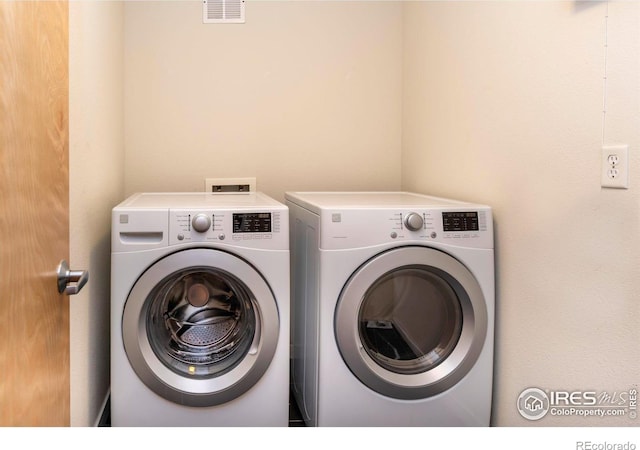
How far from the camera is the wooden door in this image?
95 cm

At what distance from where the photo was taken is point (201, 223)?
1.90 metres

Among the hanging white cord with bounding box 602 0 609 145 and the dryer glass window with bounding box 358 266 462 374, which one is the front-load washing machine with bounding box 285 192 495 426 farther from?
the hanging white cord with bounding box 602 0 609 145

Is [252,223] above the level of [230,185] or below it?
below

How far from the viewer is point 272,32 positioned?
2842 millimetres

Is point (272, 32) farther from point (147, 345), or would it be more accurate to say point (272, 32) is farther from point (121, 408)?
point (121, 408)

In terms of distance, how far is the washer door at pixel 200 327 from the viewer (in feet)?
6.25

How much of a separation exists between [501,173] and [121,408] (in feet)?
4.70

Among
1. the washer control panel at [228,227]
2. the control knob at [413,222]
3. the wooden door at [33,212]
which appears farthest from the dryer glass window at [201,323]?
the wooden door at [33,212]

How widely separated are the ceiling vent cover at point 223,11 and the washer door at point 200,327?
1.36 metres

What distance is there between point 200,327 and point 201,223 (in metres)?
0.39

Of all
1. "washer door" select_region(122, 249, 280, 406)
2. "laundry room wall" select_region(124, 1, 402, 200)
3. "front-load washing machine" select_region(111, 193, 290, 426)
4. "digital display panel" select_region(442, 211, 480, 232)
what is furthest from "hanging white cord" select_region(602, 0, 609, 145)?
"laundry room wall" select_region(124, 1, 402, 200)

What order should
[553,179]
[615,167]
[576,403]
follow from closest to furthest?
1. [615,167]
2. [576,403]
3. [553,179]

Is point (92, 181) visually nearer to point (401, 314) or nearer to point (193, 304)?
point (193, 304)

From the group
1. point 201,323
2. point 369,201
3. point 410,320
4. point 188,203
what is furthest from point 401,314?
point 188,203
